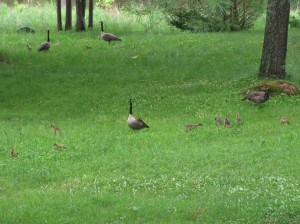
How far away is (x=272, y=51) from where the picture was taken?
19406 mm

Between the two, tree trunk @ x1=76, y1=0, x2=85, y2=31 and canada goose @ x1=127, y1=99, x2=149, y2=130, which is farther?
tree trunk @ x1=76, y1=0, x2=85, y2=31

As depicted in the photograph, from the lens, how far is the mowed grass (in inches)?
385

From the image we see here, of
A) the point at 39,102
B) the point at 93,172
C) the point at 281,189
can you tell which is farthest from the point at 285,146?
the point at 39,102

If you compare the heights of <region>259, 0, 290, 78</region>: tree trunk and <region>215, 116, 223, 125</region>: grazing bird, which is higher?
<region>259, 0, 290, 78</region>: tree trunk

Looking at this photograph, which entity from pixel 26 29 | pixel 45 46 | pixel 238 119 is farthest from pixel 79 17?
pixel 238 119

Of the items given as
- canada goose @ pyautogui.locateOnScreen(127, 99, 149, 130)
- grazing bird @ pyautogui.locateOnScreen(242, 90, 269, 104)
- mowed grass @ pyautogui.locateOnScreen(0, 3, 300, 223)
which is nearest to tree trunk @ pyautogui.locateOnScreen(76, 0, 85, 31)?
mowed grass @ pyautogui.locateOnScreen(0, 3, 300, 223)

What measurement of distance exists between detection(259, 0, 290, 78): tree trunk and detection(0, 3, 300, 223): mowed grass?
61cm

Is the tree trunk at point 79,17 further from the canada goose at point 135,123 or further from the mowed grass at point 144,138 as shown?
the canada goose at point 135,123

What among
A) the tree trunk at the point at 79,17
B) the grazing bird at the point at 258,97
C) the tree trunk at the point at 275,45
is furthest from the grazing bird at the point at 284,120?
the tree trunk at the point at 79,17

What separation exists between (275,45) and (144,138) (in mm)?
6803

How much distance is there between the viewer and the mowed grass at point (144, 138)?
9.78 meters

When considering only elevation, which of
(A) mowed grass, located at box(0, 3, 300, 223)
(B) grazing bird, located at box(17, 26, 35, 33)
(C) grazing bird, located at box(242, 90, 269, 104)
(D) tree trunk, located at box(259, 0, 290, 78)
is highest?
(D) tree trunk, located at box(259, 0, 290, 78)

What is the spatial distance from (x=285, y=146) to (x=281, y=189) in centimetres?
287

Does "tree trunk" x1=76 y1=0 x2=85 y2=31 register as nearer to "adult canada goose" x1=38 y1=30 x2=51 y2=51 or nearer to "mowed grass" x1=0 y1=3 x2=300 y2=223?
"mowed grass" x1=0 y1=3 x2=300 y2=223
